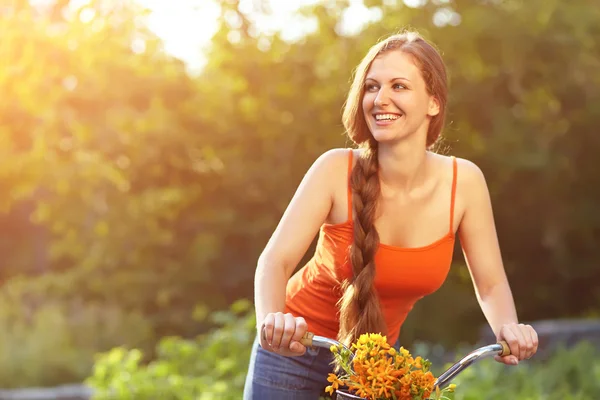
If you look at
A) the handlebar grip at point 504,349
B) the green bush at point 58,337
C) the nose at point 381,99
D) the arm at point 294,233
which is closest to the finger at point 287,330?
the arm at point 294,233

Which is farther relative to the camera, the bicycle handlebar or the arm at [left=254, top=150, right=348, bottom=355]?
the arm at [left=254, top=150, right=348, bottom=355]

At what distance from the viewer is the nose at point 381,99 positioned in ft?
8.14

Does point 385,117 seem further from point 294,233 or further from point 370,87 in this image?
point 294,233

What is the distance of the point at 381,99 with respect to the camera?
2.48 m

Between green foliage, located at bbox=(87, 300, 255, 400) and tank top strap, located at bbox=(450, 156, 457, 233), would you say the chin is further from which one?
green foliage, located at bbox=(87, 300, 255, 400)

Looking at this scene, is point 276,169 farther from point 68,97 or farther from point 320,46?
point 68,97

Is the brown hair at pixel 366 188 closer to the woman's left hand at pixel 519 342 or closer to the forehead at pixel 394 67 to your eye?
the forehead at pixel 394 67

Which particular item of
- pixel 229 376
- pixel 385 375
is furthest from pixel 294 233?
pixel 229 376

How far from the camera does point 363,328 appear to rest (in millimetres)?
2436

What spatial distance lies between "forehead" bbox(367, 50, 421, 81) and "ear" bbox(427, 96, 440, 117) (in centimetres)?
11

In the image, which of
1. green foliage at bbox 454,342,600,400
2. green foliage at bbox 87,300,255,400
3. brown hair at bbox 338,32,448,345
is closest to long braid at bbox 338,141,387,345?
brown hair at bbox 338,32,448,345

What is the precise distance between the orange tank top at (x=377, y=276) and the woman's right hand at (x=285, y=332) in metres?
0.43

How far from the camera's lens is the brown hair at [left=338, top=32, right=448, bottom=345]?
8.02ft

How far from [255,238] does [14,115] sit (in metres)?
3.36
